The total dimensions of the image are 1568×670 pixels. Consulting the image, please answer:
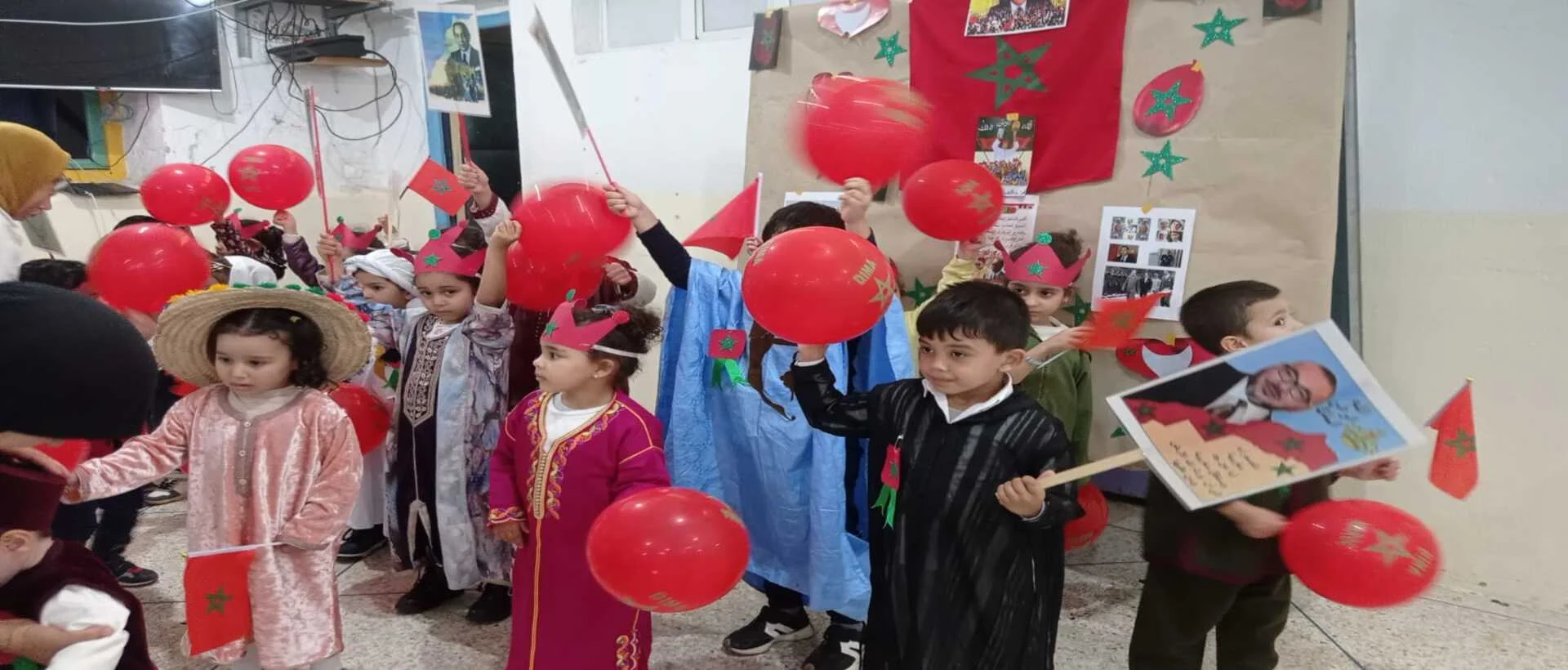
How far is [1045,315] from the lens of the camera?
2.57 metres

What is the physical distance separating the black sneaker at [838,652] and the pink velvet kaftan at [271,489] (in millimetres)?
1188

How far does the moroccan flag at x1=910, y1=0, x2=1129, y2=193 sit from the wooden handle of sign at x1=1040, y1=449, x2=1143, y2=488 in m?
1.41

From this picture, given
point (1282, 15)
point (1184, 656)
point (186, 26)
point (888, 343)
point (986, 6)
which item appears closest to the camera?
point (1184, 656)

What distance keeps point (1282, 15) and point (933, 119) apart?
1.05 m

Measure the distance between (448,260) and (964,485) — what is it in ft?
4.87

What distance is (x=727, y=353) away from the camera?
2.14 metres

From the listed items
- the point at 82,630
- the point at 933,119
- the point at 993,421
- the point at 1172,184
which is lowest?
the point at 82,630

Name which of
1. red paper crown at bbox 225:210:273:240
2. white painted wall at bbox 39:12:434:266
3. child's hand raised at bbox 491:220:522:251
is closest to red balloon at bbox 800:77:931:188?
child's hand raised at bbox 491:220:522:251

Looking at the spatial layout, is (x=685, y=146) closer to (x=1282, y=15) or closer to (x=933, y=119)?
(x=933, y=119)

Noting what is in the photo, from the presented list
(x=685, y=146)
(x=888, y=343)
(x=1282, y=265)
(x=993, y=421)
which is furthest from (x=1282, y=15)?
(x=685, y=146)

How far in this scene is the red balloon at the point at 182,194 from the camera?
121 inches

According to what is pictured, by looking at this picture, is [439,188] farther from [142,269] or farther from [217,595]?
[217,595]

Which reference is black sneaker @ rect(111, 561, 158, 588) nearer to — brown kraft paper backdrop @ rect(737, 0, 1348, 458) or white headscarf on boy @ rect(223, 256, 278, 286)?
white headscarf on boy @ rect(223, 256, 278, 286)

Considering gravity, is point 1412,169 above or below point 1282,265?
above
